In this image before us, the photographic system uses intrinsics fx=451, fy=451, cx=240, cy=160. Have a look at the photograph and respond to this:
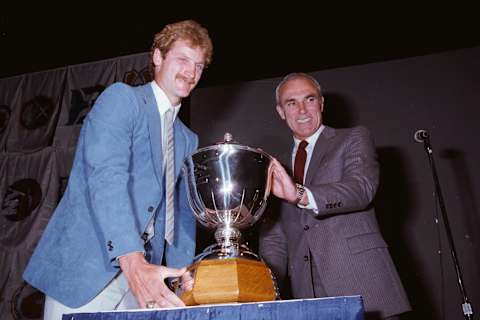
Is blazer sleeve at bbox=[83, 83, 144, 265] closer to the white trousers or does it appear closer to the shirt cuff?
the white trousers

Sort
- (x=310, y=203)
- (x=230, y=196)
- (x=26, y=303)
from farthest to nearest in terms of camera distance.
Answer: (x=26, y=303) < (x=310, y=203) < (x=230, y=196)

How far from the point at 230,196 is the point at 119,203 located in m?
0.25

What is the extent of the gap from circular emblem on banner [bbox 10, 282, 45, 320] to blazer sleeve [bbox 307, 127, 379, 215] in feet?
7.55

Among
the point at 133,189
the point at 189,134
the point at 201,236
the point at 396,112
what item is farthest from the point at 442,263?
the point at 133,189

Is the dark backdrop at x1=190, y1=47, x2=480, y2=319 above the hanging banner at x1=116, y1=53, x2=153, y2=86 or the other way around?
the other way around

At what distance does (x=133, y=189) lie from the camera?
1183mm

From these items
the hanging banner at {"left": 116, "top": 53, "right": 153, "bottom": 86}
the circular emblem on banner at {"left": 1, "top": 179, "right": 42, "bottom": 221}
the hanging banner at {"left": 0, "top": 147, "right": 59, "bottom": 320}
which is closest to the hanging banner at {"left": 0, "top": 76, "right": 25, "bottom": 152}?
the hanging banner at {"left": 0, "top": 147, "right": 59, "bottom": 320}

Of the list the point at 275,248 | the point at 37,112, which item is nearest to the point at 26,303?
the point at 37,112

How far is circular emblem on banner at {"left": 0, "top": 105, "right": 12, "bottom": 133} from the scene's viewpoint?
373 cm

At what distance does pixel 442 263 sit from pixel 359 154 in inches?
75.0

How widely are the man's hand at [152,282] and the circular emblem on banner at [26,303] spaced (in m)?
2.59

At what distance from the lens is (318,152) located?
6.32ft

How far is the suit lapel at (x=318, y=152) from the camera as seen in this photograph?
1.89 meters

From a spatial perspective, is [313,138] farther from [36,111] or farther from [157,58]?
[36,111]
